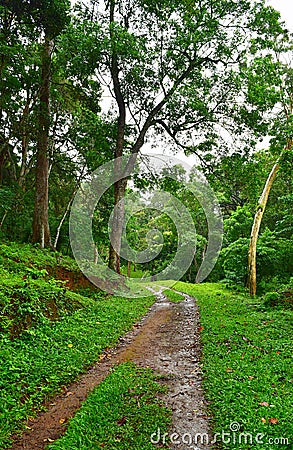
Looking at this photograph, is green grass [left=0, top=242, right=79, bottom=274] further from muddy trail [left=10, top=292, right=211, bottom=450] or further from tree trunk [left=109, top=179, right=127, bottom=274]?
muddy trail [left=10, top=292, right=211, bottom=450]

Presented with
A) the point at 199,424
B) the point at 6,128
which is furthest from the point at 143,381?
the point at 6,128

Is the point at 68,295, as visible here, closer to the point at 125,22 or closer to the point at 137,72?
the point at 137,72

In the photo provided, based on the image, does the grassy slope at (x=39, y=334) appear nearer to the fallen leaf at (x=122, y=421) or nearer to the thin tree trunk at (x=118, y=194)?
the fallen leaf at (x=122, y=421)

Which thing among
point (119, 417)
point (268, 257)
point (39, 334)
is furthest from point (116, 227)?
point (119, 417)

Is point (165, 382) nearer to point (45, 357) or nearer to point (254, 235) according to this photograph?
point (45, 357)

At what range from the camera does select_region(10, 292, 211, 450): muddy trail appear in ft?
12.6

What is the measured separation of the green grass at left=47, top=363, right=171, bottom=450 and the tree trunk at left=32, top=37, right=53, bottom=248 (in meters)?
7.74

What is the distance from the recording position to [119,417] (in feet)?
13.9

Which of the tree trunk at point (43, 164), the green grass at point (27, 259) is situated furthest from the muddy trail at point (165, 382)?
the tree trunk at point (43, 164)

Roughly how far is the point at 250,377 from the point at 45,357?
3.37 m

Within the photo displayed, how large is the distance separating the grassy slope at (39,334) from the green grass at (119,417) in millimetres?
664

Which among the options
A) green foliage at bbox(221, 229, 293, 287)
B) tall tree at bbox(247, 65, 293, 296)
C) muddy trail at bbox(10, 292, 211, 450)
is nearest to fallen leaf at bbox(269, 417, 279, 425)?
muddy trail at bbox(10, 292, 211, 450)

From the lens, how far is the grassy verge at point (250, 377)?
12.6 ft

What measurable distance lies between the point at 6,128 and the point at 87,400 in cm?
1376
